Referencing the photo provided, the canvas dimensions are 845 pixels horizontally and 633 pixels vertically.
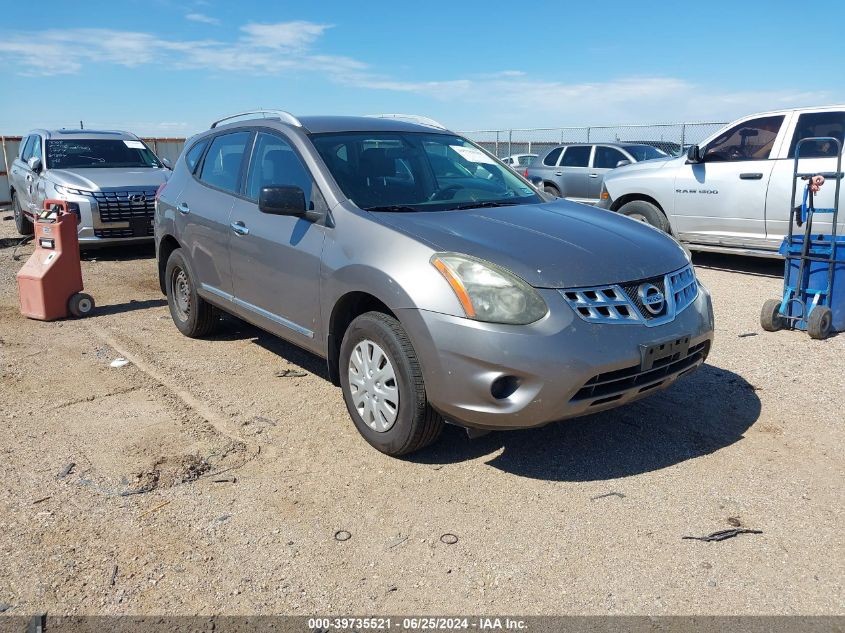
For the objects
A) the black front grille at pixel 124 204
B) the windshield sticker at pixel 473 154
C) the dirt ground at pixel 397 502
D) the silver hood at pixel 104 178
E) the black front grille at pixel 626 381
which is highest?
the windshield sticker at pixel 473 154

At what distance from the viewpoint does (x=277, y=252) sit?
14.8 feet

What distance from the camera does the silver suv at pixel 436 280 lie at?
332 cm

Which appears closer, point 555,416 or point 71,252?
point 555,416

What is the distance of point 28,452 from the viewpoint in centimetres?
397

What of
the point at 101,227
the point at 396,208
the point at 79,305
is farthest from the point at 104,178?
the point at 396,208

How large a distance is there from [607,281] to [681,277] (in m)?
0.66

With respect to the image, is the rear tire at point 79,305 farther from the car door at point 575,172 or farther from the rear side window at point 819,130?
the car door at point 575,172

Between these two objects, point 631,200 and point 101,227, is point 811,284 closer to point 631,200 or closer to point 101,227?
point 631,200

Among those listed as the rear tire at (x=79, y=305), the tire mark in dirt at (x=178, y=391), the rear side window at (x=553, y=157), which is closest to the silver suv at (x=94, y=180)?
the rear tire at (x=79, y=305)

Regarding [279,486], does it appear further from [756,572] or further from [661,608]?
[756,572]

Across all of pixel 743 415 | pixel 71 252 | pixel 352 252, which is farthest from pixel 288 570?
pixel 71 252

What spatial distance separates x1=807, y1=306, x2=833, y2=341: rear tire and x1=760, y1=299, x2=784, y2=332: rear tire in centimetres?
27

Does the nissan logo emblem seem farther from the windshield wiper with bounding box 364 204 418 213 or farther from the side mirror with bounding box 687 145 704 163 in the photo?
the side mirror with bounding box 687 145 704 163

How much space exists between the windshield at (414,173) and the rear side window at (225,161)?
0.89m
